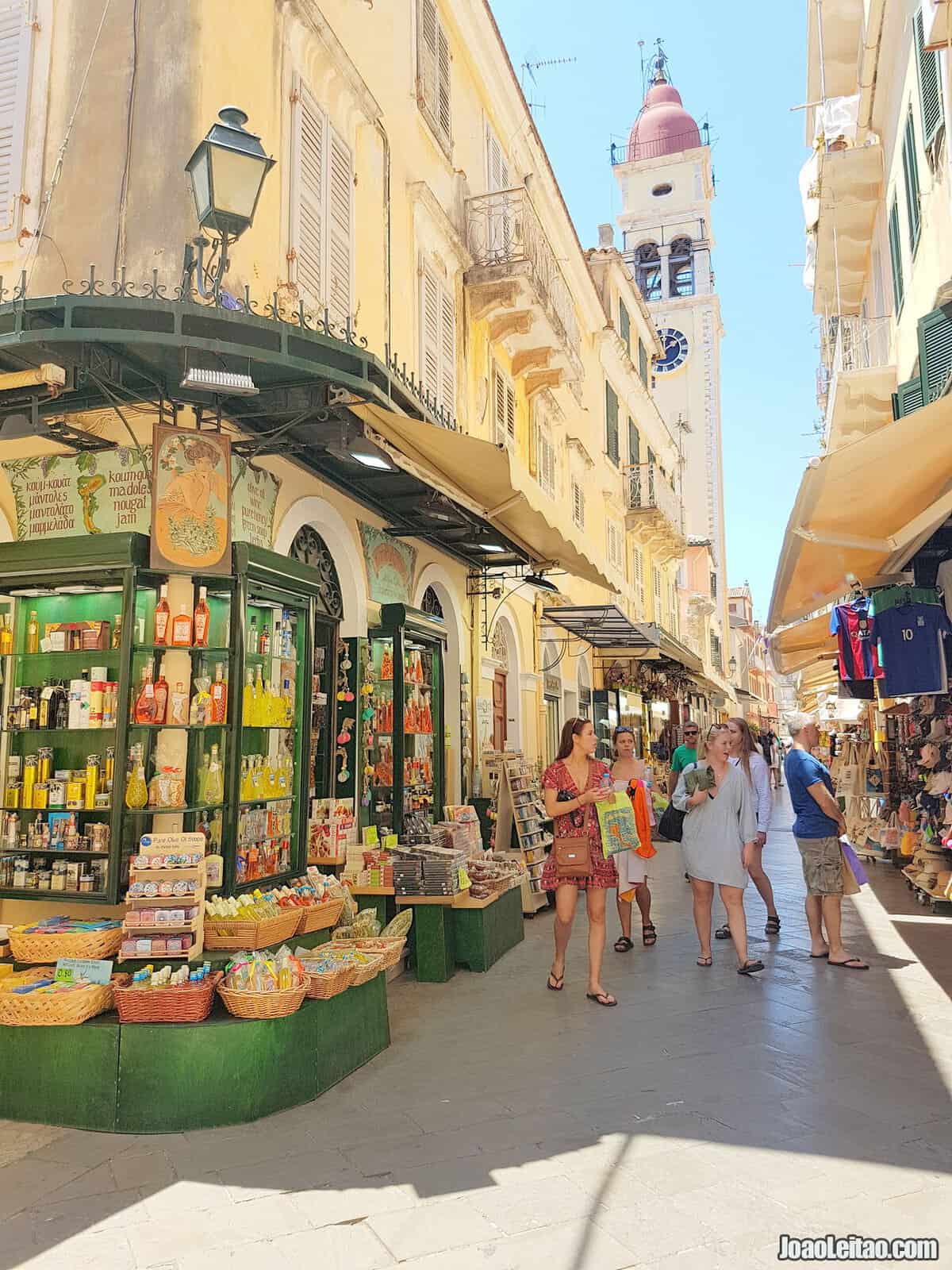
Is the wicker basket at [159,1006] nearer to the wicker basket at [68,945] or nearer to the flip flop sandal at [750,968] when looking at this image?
the wicker basket at [68,945]

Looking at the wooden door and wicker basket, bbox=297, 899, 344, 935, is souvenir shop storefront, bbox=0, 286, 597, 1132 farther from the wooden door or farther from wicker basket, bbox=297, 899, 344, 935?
the wooden door

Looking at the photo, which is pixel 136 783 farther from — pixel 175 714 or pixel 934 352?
pixel 934 352

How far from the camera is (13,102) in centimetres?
609

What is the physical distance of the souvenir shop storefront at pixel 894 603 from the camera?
5.83 m

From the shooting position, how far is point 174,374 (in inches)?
204

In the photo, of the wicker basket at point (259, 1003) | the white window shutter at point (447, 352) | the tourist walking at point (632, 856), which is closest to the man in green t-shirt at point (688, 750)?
the tourist walking at point (632, 856)

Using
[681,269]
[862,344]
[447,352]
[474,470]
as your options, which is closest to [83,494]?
[474,470]

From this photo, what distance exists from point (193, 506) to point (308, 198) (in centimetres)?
305

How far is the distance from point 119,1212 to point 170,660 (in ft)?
9.86

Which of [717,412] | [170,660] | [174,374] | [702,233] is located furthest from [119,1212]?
[702,233]

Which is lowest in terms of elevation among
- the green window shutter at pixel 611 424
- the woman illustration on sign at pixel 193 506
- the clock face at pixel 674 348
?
the woman illustration on sign at pixel 193 506

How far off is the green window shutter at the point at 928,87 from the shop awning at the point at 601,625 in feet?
20.5

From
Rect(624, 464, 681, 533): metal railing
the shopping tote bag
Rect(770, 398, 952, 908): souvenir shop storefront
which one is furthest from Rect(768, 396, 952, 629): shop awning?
Rect(624, 464, 681, 533): metal railing

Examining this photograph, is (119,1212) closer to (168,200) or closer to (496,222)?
(168,200)
